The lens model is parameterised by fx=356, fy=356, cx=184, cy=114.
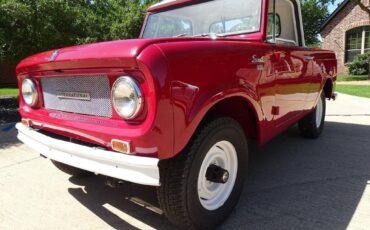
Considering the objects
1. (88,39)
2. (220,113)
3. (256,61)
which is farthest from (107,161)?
(88,39)

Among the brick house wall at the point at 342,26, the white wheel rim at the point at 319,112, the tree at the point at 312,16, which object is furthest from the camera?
the tree at the point at 312,16

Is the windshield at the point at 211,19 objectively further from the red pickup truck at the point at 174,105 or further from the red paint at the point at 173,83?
the red paint at the point at 173,83

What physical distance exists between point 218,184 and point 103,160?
3.18 feet

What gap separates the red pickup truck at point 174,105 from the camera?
2.07 metres

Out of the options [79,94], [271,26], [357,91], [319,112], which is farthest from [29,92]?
[357,91]

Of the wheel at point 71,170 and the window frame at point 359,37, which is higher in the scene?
the window frame at point 359,37

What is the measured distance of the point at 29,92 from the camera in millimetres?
3043

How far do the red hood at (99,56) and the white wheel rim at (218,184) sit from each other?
2.79 ft

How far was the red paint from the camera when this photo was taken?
205 centimetres

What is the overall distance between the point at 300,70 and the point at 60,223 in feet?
9.15

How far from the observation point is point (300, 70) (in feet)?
12.6

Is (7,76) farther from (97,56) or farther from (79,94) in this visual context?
(97,56)

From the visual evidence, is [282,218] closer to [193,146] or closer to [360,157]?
[193,146]

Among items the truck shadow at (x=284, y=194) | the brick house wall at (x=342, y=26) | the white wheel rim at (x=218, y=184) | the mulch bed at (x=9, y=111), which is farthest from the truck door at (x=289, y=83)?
the brick house wall at (x=342, y=26)
